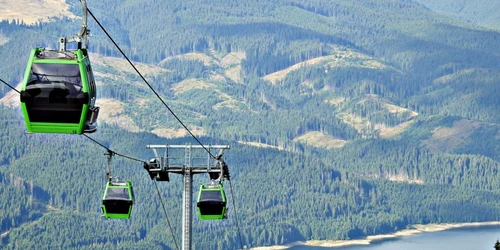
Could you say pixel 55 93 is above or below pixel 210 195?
below

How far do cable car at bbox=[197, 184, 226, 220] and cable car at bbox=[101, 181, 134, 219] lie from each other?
→ 176 inches

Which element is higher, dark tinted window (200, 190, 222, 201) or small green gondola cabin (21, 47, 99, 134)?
dark tinted window (200, 190, 222, 201)

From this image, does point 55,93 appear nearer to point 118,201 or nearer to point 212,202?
point 118,201

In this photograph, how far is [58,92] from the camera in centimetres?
2969

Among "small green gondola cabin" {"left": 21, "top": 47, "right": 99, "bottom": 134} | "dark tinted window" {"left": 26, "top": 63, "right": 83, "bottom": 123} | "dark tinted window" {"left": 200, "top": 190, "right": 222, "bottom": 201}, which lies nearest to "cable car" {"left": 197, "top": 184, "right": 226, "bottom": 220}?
"dark tinted window" {"left": 200, "top": 190, "right": 222, "bottom": 201}

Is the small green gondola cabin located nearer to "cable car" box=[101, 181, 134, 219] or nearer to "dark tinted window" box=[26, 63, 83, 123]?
"dark tinted window" box=[26, 63, 83, 123]

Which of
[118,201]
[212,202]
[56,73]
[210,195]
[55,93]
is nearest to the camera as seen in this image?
[55,93]

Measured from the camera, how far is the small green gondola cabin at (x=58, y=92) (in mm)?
29562

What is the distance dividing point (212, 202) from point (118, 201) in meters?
5.35

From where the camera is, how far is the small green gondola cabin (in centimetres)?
2956

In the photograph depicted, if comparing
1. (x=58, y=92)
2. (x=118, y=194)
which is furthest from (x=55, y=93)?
(x=118, y=194)

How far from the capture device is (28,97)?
2933 cm

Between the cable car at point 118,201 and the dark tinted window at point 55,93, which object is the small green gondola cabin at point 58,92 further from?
the cable car at point 118,201

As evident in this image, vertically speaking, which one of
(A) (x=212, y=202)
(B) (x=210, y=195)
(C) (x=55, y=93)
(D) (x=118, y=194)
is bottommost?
(C) (x=55, y=93)
